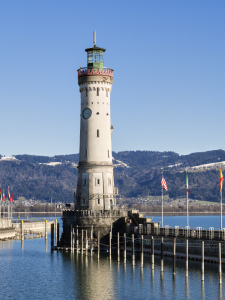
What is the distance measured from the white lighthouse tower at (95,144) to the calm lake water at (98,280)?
517 inches

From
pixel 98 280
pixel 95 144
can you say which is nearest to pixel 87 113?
pixel 95 144

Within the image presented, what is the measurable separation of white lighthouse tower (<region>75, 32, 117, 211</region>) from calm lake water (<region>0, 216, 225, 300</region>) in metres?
13.1

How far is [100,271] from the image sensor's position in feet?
289

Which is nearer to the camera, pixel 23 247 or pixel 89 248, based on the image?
pixel 89 248

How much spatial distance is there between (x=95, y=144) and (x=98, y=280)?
3622cm

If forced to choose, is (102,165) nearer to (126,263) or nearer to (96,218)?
(96,218)

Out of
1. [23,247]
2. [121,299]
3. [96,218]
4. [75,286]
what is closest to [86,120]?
[96,218]

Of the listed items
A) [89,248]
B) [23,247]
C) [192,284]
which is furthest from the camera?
[23,247]

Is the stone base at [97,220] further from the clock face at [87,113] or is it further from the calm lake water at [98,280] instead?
the clock face at [87,113]

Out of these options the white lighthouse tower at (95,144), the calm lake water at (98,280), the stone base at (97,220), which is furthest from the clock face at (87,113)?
the calm lake water at (98,280)

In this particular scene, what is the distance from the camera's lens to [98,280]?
8212 centimetres

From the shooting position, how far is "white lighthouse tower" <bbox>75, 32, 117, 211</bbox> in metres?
114

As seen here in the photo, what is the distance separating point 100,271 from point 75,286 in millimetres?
9267

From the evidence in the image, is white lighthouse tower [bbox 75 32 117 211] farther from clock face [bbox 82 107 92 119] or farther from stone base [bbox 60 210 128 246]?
stone base [bbox 60 210 128 246]
